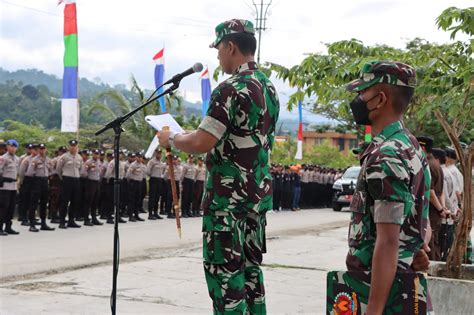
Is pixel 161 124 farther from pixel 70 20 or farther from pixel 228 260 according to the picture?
pixel 70 20

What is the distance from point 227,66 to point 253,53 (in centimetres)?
16

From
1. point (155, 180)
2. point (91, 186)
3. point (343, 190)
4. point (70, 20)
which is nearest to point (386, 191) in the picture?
point (91, 186)

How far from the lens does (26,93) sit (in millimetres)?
76812

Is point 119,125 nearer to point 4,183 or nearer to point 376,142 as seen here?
point 376,142

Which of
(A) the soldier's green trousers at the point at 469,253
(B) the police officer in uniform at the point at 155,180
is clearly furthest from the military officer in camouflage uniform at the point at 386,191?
(B) the police officer in uniform at the point at 155,180

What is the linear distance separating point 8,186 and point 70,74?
391 centimetres

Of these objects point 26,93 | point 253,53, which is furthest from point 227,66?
point 26,93

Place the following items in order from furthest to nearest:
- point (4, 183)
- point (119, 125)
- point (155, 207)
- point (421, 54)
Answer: point (155, 207) < point (4, 183) < point (421, 54) < point (119, 125)

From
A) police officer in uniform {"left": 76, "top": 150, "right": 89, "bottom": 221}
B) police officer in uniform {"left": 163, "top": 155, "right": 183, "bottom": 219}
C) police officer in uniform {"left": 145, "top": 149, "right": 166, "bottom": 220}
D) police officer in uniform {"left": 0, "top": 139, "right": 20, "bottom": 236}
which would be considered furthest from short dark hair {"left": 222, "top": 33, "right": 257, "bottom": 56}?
police officer in uniform {"left": 163, "top": 155, "right": 183, "bottom": 219}

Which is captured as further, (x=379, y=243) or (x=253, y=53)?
(x=253, y=53)

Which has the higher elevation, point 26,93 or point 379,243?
point 26,93

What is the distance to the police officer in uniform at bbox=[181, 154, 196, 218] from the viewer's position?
2266 centimetres

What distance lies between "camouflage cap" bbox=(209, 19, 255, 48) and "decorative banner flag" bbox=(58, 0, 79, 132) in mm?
13731

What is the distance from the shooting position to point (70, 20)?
18.0m
